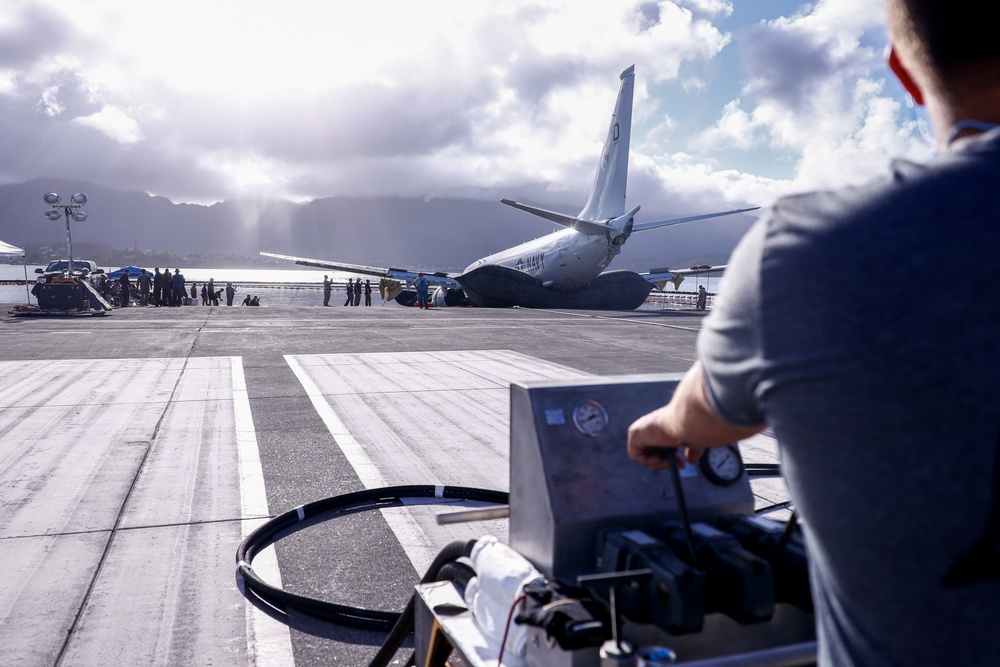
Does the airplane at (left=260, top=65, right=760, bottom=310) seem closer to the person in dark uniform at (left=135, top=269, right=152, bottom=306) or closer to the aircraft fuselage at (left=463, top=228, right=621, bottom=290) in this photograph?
the aircraft fuselage at (left=463, top=228, right=621, bottom=290)

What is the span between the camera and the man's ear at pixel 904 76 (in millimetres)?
1200

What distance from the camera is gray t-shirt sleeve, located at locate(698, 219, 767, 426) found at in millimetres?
1062

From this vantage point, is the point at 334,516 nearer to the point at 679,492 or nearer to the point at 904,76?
the point at 679,492

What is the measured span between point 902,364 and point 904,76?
0.59m

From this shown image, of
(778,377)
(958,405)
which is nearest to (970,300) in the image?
(958,405)

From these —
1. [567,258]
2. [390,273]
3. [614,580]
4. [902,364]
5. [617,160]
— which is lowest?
[614,580]

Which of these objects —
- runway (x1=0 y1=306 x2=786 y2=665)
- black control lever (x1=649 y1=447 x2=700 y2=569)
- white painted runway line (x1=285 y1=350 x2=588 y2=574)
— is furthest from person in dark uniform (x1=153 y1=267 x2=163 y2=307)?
black control lever (x1=649 y1=447 x2=700 y2=569)

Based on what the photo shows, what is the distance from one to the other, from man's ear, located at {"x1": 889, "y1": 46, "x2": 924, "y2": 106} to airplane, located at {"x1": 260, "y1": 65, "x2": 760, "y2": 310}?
1252 inches

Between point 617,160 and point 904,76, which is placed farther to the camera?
point 617,160

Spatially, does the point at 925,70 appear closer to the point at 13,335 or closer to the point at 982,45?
the point at 982,45

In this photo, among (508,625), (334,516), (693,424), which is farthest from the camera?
(334,516)

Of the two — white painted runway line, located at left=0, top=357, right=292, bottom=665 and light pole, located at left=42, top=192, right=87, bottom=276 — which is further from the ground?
light pole, located at left=42, top=192, right=87, bottom=276

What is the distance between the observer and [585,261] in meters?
36.0

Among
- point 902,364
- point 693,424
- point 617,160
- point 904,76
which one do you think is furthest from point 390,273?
point 902,364
